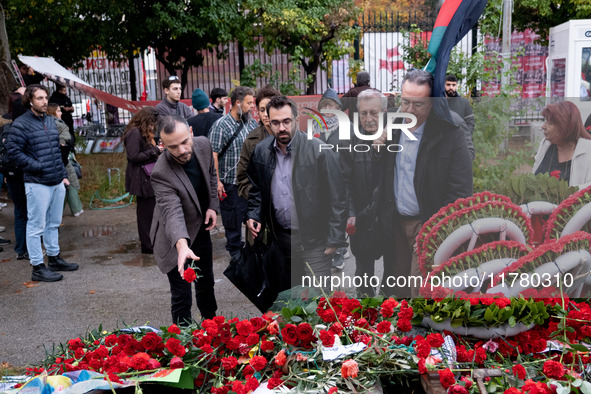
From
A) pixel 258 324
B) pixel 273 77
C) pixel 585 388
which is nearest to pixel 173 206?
pixel 258 324

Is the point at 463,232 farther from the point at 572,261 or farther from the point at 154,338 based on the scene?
the point at 154,338

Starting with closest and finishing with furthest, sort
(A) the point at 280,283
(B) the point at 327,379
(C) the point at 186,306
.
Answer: (B) the point at 327,379, (A) the point at 280,283, (C) the point at 186,306

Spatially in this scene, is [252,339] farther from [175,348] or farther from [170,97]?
[170,97]

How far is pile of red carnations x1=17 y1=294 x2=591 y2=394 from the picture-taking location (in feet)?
8.51

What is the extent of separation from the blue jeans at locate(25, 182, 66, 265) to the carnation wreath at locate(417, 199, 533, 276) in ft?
17.3

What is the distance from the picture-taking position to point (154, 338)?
2883 millimetres

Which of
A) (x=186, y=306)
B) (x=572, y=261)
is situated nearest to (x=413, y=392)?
(x=572, y=261)

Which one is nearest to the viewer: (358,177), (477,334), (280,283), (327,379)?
(327,379)

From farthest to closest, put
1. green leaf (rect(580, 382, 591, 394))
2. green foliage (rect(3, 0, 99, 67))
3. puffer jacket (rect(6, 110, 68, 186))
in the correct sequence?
1. green foliage (rect(3, 0, 99, 67))
2. puffer jacket (rect(6, 110, 68, 186))
3. green leaf (rect(580, 382, 591, 394))

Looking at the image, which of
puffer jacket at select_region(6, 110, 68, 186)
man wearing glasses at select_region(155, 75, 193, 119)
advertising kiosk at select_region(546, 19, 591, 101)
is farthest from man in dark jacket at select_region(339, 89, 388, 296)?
advertising kiosk at select_region(546, 19, 591, 101)

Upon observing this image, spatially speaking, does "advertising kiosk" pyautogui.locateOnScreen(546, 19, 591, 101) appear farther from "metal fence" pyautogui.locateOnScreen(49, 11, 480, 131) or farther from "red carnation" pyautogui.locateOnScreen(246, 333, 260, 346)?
"red carnation" pyautogui.locateOnScreen(246, 333, 260, 346)

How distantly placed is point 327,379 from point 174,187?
7.70 feet

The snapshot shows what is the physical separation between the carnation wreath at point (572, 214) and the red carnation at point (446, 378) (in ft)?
2.70

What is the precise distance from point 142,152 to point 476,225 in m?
5.44
